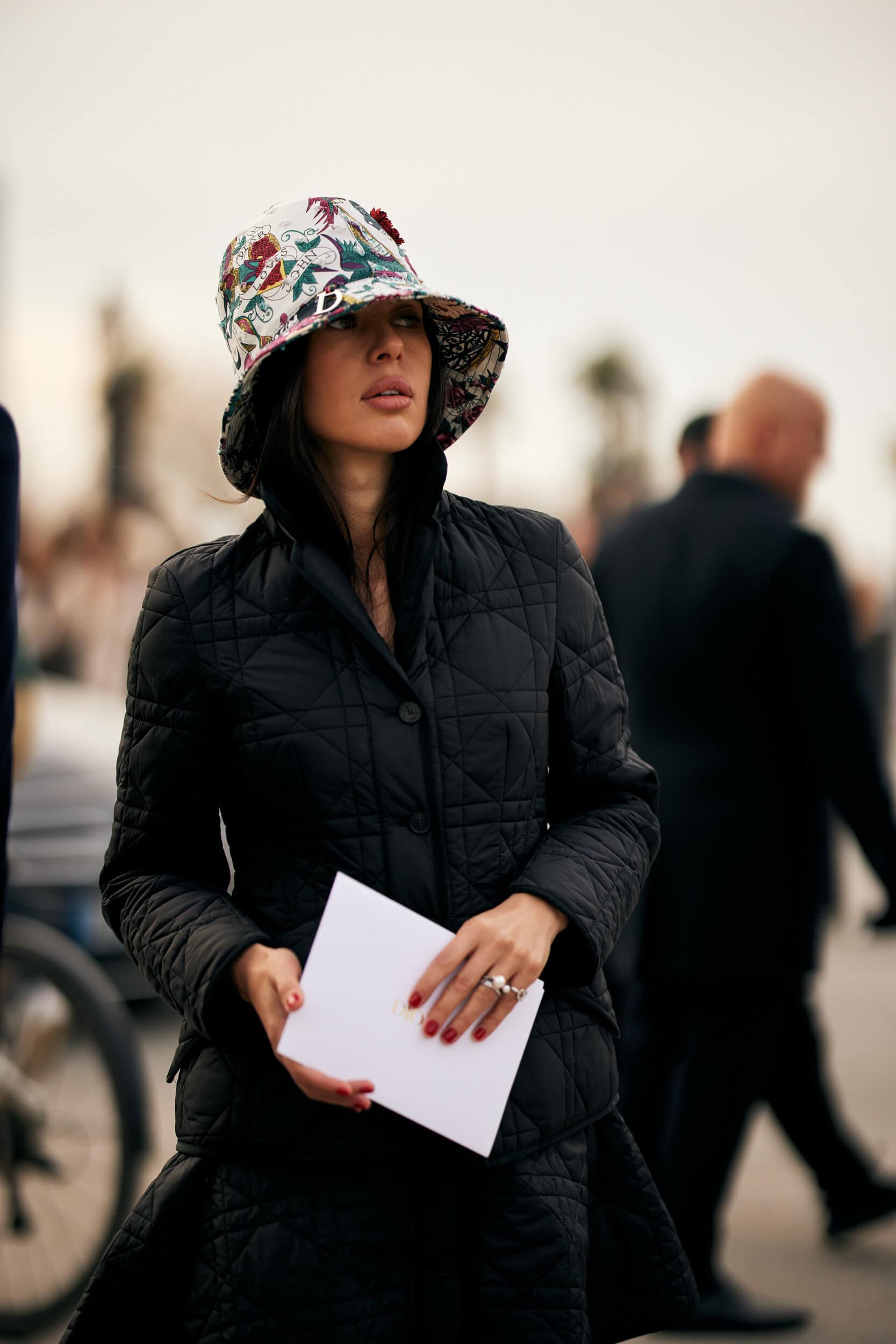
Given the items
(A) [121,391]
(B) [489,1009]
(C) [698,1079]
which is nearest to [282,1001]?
(B) [489,1009]

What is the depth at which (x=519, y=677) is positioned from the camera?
1893mm

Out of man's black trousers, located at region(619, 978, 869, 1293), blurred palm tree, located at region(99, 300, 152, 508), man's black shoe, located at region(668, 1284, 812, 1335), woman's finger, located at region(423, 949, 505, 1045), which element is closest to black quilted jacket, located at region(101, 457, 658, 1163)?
woman's finger, located at region(423, 949, 505, 1045)

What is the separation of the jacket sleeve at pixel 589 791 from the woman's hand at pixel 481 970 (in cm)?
9

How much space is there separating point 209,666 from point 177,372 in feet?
75.6

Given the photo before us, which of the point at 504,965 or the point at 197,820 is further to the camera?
the point at 197,820

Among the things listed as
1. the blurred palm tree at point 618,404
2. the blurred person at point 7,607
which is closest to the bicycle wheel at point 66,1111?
the blurred person at point 7,607

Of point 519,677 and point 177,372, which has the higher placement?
point 519,677

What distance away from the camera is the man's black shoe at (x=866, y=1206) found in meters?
3.83

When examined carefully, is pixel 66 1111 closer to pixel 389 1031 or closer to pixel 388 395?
pixel 389 1031

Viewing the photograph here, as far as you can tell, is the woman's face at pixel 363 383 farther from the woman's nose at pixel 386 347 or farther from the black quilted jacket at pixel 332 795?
the black quilted jacket at pixel 332 795

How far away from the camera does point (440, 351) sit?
2016 mm

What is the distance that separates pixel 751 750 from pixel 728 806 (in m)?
0.13

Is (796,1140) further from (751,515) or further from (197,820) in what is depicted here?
(197,820)

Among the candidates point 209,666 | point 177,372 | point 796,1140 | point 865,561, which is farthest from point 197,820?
point 177,372
